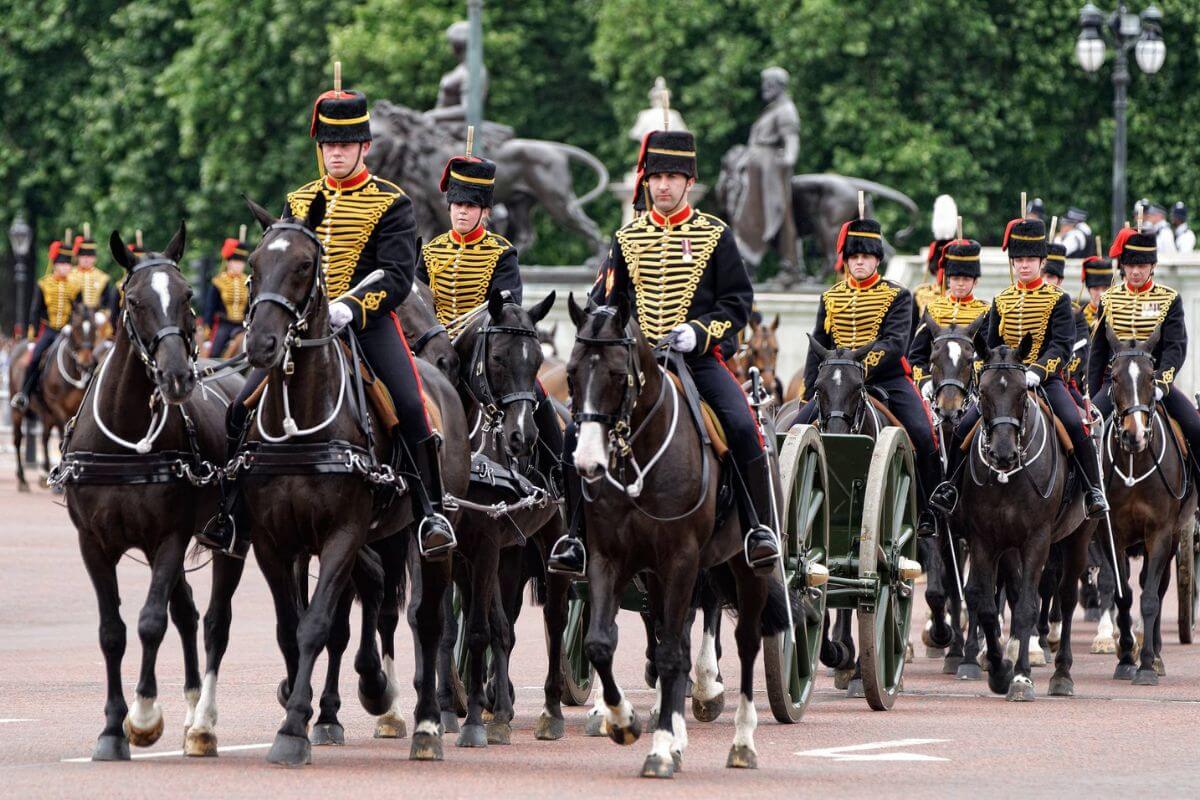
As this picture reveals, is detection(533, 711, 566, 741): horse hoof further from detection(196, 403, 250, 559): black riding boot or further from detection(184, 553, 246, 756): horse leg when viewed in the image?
detection(196, 403, 250, 559): black riding boot

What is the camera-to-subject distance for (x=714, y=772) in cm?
1011

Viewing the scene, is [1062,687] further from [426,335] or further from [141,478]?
[141,478]

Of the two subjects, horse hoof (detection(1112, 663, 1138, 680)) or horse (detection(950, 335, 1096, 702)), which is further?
horse hoof (detection(1112, 663, 1138, 680))

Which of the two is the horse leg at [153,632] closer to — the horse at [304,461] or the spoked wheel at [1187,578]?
the horse at [304,461]

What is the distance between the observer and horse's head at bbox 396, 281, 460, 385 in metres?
12.0

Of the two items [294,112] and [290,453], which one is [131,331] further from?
[294,112]

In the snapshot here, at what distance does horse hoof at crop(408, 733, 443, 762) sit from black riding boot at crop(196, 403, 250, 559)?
1098 mm

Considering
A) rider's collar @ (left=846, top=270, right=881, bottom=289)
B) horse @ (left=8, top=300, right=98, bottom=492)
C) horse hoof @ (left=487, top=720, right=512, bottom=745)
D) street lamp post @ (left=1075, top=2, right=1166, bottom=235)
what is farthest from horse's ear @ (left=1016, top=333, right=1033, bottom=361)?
horse @ (left=8, top=300, right=98, bottom=492)

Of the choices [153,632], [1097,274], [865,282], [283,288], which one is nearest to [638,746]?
[153,632]

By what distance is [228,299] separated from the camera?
3030 centimetres

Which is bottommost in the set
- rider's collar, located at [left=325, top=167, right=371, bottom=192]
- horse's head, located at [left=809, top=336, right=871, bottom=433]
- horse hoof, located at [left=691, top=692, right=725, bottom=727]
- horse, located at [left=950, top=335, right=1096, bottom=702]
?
horse hoof, located at [left=691, top=692, right=725, bottom=727]

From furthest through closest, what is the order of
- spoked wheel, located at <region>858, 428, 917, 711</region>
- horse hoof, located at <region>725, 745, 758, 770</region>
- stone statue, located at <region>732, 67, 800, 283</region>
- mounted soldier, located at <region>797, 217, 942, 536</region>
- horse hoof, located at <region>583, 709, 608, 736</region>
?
stone statue, located at <region>732, 67, 800, 283</region> → mounted soldier, located at <region>797, 217, 942, 536</region> → spoked wheel, located at <region>858, 428, 917, 711</region> → horse hoof, located at <region>583, 709, 608, 736</region> → horse hoof, located at <region>725, 745, 758, 770</region>

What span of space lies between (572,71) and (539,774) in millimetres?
40813

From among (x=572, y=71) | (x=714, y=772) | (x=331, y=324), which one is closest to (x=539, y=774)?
(x=714, y=772)
